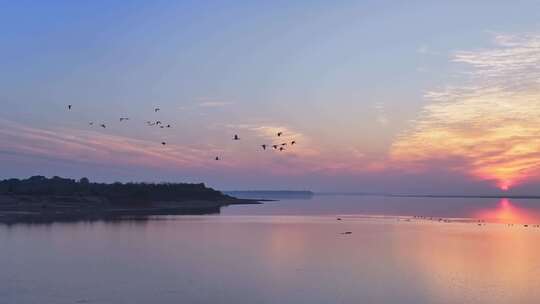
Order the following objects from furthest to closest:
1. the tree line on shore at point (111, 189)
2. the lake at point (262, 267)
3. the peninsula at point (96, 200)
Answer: the tree line on shore at point (111, 189) → the peninsula at point (96, 200) → the lake at point (262, 267)

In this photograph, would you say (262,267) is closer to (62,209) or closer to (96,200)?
(62,209)

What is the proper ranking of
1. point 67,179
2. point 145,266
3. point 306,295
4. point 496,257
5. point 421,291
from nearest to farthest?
1. point 306,295
2. point 421,291
3. point 145,266
4. point 496,257
5. point 67,179

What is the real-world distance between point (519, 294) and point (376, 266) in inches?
316

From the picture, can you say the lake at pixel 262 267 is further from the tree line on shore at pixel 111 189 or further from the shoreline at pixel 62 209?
the tree line on shore at pixel 111 189

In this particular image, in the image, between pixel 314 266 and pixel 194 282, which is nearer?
pixel 194 282

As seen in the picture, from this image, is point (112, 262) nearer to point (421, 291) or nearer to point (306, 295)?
point (306, 295)

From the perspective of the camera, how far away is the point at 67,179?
116750 mm

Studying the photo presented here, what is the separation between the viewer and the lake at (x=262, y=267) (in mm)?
21562

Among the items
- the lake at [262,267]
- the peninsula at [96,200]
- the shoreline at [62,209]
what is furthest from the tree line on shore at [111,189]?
the lake at [262,267]

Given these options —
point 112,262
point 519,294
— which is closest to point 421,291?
point 519,294

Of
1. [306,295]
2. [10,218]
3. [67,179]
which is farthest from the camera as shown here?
[67,179]

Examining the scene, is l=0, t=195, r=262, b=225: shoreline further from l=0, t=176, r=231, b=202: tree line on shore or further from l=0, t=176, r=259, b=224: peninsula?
l=0, t=176, r=231, b=202: tree line on shore

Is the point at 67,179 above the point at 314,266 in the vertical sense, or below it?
above

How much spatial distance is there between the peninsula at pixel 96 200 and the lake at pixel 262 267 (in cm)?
2221
